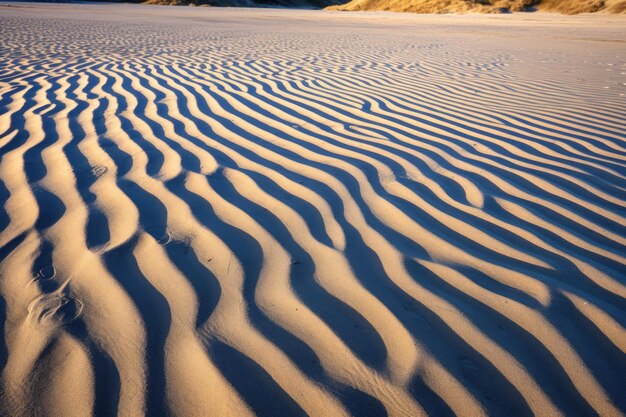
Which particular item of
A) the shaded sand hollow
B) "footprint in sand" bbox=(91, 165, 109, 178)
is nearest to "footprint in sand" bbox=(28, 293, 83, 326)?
the shaded sand hollow

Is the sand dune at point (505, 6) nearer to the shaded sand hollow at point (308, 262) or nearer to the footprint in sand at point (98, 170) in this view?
the shaded sand hollow at point (308, 262)

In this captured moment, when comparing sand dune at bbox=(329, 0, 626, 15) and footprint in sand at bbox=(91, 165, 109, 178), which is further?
sand dune at bbox=(329, 0, 626, 15)

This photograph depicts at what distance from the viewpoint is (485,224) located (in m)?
1.90

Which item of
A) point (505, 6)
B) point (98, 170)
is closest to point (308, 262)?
point (98, 170)

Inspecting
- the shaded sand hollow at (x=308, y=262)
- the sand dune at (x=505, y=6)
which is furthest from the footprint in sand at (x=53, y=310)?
the sand dune at (x=505, y=6)

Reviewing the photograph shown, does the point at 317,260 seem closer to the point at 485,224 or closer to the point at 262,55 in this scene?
the point at 485,224

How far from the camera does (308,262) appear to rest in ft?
5.28

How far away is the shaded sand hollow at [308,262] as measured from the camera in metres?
1.13

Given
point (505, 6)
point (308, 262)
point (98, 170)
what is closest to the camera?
point (308, 262)

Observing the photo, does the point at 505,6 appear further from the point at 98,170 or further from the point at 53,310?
the point at 53,310

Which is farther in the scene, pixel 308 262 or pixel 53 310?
pixel 308 262

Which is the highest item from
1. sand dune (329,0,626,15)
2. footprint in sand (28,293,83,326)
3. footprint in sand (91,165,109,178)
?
sand dune (329,0,626,15)

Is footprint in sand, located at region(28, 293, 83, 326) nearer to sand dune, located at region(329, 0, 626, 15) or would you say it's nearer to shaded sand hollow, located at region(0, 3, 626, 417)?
shaded sand hollow, located at region(0, 3, 626, 417)

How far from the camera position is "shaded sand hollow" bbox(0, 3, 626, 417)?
1.13m
